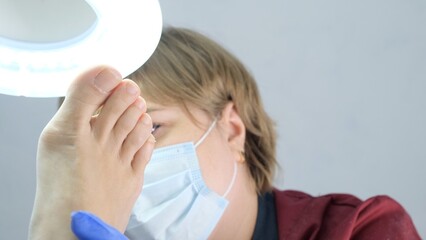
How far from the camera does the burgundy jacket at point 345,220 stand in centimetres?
71

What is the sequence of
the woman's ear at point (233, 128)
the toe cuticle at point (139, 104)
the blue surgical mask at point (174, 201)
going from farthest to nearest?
the woman's ear at point (233, 128) < the blue surgical mask at point (174, 201) < the toe cuticle at point (139, 104)

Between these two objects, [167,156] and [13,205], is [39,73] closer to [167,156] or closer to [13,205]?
[167,156]

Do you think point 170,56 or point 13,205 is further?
point 13,205

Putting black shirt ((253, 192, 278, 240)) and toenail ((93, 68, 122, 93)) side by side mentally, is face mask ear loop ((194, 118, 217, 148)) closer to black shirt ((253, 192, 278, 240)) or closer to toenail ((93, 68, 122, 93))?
black shirt ((253, 192, 278, 240))

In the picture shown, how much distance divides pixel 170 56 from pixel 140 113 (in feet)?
0.92

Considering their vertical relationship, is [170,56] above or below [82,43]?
below

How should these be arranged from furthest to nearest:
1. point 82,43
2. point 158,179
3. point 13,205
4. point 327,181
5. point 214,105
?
1. point 327,181
2. point 13,205
3. point 214,105
4. point 158,179
5. point 82,43

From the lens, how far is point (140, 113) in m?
0.52

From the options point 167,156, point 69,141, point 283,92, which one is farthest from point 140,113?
point 283,92

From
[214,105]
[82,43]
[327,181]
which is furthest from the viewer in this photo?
[327,181]

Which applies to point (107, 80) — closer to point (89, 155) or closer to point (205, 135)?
point (89, 155)

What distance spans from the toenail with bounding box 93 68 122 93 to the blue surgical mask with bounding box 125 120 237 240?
25 centimetres

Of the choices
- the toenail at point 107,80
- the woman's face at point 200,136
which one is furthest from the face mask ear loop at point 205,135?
the toenail at point 107,80

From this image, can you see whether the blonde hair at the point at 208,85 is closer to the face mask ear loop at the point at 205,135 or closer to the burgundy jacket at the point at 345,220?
the face mask ear loop at the point at 205,135
